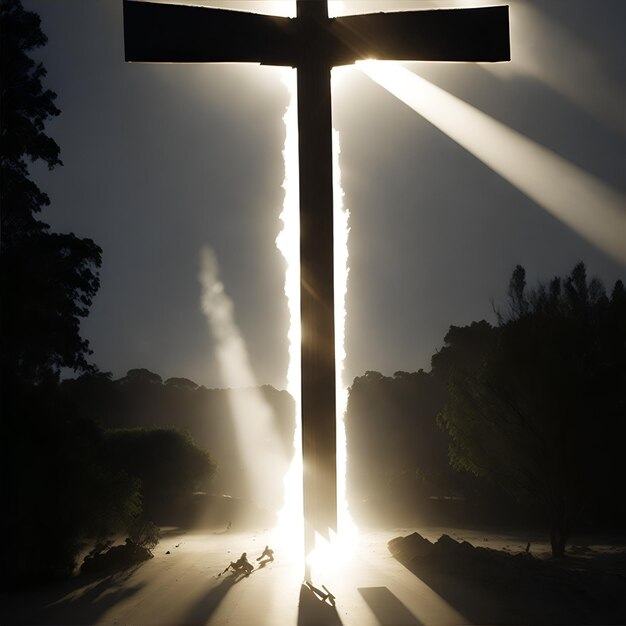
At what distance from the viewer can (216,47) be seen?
32.6 feet

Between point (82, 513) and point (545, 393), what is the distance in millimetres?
15527

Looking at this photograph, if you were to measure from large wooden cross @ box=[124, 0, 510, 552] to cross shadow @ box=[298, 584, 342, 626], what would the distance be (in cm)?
188

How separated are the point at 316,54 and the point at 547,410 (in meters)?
21.3

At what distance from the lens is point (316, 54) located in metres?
Answer: 9.60

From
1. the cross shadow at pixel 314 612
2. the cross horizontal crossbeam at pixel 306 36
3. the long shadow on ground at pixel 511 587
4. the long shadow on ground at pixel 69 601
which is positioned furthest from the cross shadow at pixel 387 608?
the cross horizontal crossbeam at pixel 306 36

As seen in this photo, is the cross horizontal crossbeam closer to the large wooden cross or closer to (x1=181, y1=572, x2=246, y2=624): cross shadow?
the large wooden cross

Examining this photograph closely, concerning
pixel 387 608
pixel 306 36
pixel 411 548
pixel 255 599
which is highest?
pixel 306 36

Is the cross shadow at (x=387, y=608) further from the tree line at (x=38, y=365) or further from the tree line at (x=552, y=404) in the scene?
the tree line at (x=552, y=404)

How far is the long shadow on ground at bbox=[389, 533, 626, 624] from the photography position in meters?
14.1

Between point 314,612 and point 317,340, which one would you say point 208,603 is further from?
point 317,340

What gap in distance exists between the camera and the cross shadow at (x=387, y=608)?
1172 cm

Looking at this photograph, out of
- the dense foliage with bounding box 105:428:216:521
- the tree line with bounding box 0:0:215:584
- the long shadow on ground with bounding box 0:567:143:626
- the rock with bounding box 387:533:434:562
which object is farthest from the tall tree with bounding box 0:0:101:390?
the dense foliage with bounding box 105:428:216:521

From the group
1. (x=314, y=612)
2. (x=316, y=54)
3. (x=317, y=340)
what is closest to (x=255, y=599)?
A: (x=314, y=612)

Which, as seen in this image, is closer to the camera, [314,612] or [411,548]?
[314,612]
